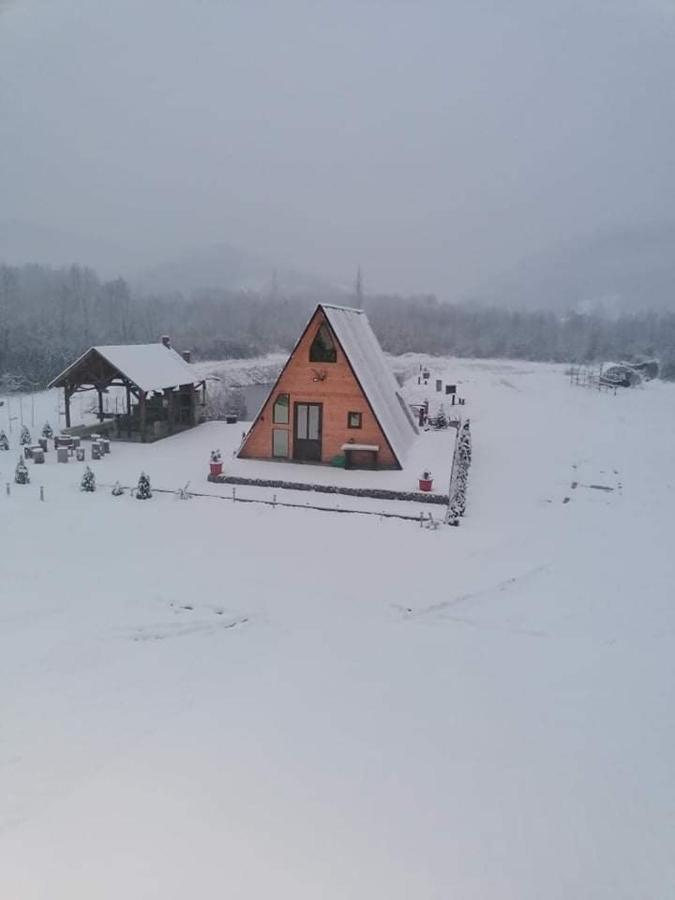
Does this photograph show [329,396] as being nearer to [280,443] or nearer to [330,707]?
[280,443]

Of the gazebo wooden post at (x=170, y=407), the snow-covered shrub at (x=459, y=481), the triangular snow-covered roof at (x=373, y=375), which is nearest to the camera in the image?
the snow-covered shrub at (x=459, y=481)

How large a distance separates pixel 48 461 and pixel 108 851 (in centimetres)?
1656

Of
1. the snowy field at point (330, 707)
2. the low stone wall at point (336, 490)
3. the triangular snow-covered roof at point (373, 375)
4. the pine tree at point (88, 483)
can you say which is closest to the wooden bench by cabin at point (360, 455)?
the triangular snow-covered roof at point (373, 375)

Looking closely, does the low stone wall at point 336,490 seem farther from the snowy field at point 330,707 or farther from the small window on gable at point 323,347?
the small window on gable at point 323,347

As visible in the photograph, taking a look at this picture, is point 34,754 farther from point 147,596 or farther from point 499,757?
point 499,757

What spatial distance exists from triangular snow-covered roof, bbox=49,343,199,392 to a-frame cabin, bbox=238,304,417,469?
5.87m

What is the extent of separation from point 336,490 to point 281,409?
389 cm

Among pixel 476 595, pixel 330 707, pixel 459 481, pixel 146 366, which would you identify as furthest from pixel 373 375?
pixel 330 707

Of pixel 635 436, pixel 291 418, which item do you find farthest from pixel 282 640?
pixel 635 436

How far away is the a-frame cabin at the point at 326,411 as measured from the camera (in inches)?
709

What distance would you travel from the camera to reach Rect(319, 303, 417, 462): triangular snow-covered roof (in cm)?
1806

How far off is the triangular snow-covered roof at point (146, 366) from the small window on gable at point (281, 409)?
584 cm

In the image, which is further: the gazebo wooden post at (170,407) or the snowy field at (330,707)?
the gazebo wooden post at (170,407)

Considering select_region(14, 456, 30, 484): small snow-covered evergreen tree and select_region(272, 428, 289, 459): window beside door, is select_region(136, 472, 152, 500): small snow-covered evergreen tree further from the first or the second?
select_region(272, 428, 289, 459): window beside door
